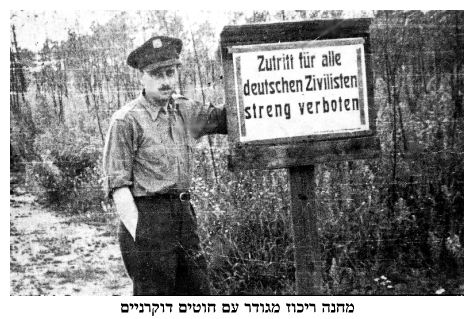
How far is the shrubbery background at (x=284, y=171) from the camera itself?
340 centimetres

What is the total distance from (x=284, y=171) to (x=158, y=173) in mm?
828

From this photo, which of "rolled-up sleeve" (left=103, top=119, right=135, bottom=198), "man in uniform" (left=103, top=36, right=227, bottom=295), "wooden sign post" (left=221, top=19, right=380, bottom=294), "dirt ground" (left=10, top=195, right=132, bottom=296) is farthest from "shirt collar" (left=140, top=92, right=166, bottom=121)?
"dirt ground" (left=10, top=195, right=132, bottom=296)

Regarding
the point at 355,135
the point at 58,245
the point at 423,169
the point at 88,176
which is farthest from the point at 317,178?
the point at 58,245

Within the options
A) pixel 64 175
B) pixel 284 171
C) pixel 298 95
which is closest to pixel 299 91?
→ pixel 298 95

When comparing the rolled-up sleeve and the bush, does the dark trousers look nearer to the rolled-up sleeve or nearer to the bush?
the rolled-up sleeve

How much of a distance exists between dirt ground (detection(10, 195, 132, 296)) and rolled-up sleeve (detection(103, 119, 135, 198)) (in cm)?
35

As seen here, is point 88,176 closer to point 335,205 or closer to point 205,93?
point 205,93

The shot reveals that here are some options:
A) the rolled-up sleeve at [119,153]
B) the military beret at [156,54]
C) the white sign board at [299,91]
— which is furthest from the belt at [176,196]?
the military beret at [156,54]

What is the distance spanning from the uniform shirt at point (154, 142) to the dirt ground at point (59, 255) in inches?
14.6

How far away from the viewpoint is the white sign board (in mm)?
3070

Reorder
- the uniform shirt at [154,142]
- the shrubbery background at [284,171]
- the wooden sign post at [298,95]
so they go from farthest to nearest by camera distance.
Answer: the shrubbery background at [284,171], the uniform shirt at [154,142], the wooden sign post at [298,95]

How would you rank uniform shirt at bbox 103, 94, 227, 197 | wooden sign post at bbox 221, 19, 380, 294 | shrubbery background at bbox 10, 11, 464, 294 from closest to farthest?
wooden sign post at bbox 221, 19, 380, 294
uniform shirt at bbox 103, 94, 227, 197
shrubbery background at bbox 10, 11, 464, 294

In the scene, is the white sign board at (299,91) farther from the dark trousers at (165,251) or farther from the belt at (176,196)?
the dark trousers at (165,251)

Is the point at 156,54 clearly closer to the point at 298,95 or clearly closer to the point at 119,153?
the point at 119,153
